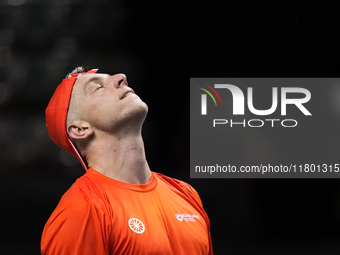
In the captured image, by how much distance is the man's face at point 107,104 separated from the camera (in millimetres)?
2000

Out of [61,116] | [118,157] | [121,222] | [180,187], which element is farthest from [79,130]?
[180,187]

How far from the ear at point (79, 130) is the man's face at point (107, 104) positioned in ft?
0.10

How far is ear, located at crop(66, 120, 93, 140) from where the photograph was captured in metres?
2.04

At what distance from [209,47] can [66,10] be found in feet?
4.59

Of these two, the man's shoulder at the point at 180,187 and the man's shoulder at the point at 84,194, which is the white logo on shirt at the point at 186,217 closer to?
the man's shoulder at the point at 180,187

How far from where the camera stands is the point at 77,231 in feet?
5.45

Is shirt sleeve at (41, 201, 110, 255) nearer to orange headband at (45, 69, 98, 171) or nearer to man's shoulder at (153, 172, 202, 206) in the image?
orange headband at (45, 69, 98, 171)

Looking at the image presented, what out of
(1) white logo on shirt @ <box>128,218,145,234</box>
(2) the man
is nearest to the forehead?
(2) the man

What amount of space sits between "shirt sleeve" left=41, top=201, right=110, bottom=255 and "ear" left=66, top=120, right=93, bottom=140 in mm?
432

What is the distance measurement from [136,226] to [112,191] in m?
0.23

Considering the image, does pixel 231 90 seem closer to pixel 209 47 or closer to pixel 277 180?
pixel 209 47

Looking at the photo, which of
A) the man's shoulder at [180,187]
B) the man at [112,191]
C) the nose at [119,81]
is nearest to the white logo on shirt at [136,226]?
the man at [112,191]

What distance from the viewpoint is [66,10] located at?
3.52 m

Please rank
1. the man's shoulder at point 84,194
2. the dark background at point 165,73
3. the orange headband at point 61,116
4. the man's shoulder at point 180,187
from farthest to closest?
the dark background at point 165,73
the man's shoulder at point 180,187
the orange headband at point 61,116
the man's shoulder at point 84,194
